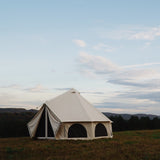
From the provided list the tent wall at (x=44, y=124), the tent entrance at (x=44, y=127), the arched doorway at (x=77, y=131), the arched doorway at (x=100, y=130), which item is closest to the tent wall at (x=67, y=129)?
the arched doorway at (x=77, y=131)

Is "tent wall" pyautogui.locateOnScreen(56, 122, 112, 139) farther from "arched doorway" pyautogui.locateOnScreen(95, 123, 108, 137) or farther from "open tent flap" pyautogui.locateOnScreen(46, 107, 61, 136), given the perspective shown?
"arched doorway" pyautogui.locateOnScreen(95, 123, 108, 137)

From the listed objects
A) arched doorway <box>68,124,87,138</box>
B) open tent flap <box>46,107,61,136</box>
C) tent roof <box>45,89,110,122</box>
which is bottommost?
arched doorway <box>68,124,87,138</box>

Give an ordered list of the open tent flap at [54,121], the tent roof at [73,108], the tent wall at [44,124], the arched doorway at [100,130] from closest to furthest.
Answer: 1. the open tent flap at [54,121]
2. the tent wall at [44,124]
3. the tent roof at [73,108]
4. the arched doorway at [100,130]

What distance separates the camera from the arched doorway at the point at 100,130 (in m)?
22.0

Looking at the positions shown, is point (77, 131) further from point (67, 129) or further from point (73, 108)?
point (73, 108)

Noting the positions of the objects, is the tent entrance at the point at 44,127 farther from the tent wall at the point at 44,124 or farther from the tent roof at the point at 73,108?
the tent roof at the point at 73,108

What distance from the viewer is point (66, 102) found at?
23.8 m

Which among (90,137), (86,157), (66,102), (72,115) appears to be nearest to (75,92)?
(66,102)

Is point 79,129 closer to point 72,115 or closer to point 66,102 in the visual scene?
point 72,115

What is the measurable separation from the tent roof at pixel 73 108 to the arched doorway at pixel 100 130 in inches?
20.4

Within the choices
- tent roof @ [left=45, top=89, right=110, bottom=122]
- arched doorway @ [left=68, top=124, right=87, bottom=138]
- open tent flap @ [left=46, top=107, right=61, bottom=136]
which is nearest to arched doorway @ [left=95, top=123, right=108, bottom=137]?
tent roof @ [left=45, top=89, right=110, bottom=122]

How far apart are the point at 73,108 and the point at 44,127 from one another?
2.85m

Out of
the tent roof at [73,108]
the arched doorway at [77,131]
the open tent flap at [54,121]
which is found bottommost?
the arched doorway at [77,131]

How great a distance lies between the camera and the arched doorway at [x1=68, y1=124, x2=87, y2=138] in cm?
2108
